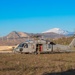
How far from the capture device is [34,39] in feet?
121

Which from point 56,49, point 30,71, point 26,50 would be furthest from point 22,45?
point 30,71

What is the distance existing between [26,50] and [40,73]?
21.4m

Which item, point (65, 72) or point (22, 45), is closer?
point (65, 72)

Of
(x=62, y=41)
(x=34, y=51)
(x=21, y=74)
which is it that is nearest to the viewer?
(x=21, y=74)

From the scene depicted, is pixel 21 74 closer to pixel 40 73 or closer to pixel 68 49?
pixel 40 73

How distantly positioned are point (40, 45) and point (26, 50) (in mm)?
1983

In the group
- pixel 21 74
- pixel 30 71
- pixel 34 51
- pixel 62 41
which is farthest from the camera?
pixel 62 41

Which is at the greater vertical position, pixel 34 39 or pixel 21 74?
pixel 34 39

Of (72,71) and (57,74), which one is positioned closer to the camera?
(57,74)

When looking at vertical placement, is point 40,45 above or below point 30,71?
above

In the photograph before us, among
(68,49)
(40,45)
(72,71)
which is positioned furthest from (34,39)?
(72,71)

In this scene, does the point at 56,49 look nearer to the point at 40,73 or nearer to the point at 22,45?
the point at 22,45

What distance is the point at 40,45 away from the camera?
35.8 m

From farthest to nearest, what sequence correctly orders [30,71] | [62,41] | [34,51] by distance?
[62,41], [34,51], [30,71]
